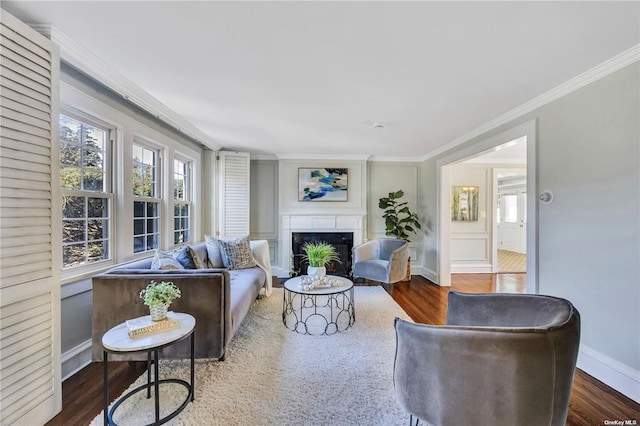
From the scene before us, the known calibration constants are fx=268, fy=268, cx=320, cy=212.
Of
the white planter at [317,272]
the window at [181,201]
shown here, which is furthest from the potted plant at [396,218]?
the window at [181,201]

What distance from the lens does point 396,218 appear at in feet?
16.3

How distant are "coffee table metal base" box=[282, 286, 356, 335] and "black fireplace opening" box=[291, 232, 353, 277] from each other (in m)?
1.44

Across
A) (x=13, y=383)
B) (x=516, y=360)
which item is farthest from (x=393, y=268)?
(x=13, y=383)

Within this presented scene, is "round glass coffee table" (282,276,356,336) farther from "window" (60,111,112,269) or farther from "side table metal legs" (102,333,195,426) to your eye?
"window" (60,111,112,269)

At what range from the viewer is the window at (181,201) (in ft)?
12.3

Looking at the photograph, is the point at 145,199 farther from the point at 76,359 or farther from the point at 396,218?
the point at 396,218

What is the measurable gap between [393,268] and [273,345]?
2.22 metres

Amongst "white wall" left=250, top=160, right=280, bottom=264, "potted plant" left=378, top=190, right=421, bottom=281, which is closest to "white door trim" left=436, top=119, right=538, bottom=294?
"potted plant" left=378, top=190, right=421, bottom=281

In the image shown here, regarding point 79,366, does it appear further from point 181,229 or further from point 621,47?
point 621,47

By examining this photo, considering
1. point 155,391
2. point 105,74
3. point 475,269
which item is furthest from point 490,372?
point 475,269

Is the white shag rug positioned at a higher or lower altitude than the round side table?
lower

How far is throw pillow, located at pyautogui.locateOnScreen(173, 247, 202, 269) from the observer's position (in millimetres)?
2672

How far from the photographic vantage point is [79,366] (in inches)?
82.1

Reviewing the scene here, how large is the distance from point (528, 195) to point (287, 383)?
9.09ft
